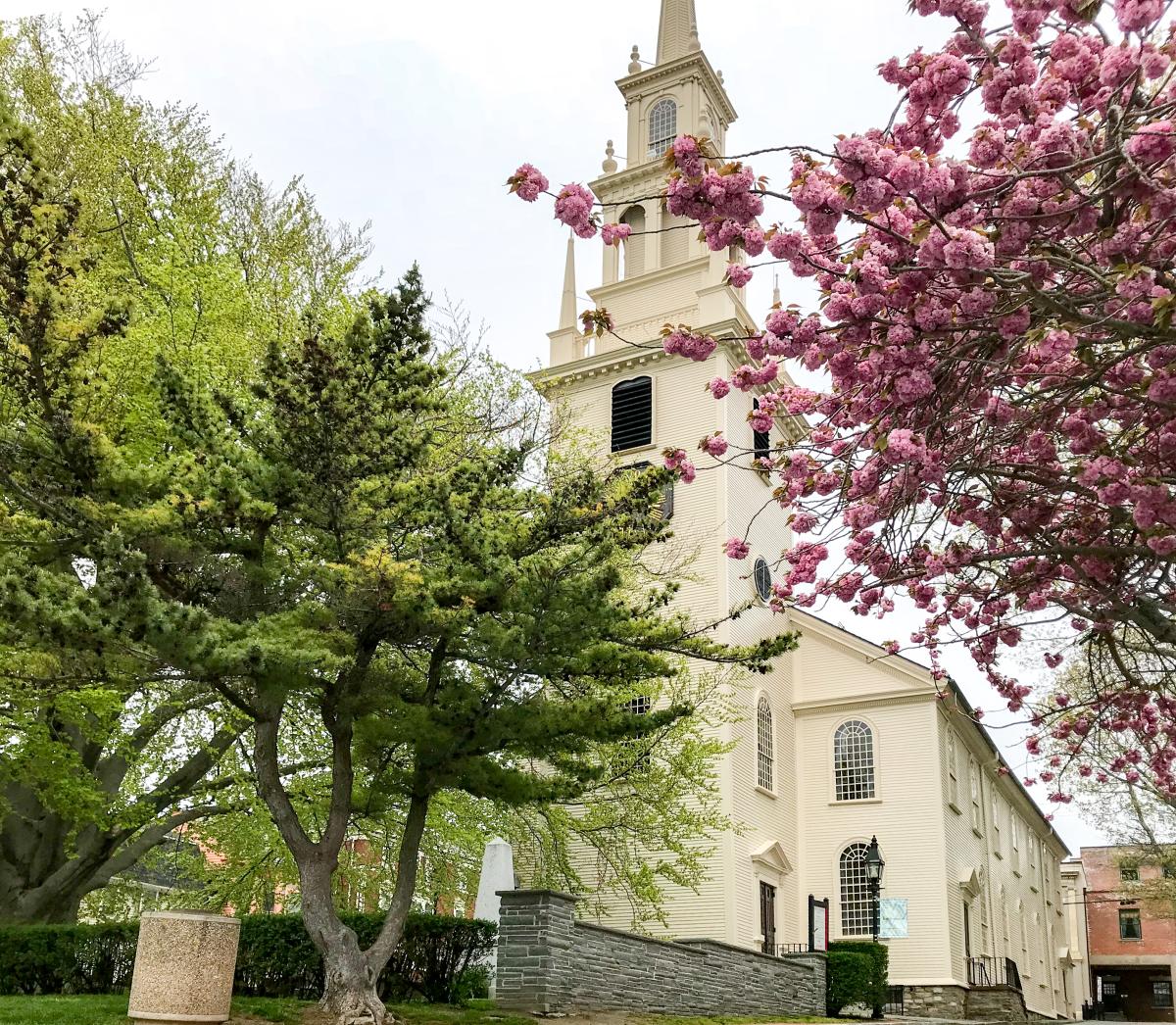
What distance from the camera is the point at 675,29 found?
106 feet

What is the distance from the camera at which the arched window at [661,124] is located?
101 ft

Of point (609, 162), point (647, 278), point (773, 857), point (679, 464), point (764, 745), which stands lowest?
point (773, 857)

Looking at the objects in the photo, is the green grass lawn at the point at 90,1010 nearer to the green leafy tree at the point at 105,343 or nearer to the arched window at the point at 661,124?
the green leafy tree at the point at 105,343

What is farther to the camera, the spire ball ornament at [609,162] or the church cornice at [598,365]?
the spire ball ornament at [609,162]

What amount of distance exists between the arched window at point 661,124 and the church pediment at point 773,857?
18.0 metres

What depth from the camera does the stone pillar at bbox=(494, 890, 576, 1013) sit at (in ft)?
38.1

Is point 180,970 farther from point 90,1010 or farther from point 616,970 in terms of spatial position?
point 616,970

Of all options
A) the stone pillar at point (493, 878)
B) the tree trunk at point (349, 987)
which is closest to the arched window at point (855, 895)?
the stone pillar at point (493, 878)

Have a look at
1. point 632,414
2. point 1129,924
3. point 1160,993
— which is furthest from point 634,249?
point 1160,993

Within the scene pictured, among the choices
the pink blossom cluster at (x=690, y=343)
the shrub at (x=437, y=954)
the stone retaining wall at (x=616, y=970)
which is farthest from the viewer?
the shrub at (x=437, y=954)

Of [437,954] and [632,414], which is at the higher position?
[632,414]

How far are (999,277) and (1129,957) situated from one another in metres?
61.9

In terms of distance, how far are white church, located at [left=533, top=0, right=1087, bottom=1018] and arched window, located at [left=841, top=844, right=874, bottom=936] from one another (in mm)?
36

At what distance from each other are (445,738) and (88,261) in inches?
217
